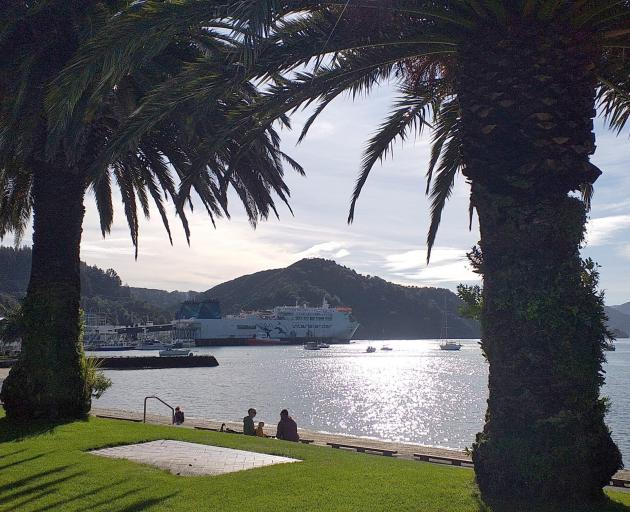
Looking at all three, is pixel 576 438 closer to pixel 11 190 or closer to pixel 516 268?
pixel 516 268

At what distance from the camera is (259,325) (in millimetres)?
127500

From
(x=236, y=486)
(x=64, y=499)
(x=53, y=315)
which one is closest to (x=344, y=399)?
(x=53, y=315)

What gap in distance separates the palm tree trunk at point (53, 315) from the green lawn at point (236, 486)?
2751 millimetres

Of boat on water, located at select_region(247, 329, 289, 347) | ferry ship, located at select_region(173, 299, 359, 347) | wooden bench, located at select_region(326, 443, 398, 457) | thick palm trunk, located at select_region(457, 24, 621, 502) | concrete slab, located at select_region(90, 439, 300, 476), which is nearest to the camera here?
thick palm trunk, located at select_region(457, 24, 621, 502)

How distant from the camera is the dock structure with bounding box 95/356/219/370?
7150 cm

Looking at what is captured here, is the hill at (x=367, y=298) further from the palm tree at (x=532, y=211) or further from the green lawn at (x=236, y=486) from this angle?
the palm tree at (x=532, y=211)

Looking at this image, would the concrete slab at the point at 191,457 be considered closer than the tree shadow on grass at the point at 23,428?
Yes

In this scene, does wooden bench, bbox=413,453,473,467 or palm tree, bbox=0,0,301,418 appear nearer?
palm tree, bbox=0,0,301,418

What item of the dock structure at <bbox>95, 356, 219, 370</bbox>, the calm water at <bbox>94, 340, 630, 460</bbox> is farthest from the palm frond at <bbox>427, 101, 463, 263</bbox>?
the dock structure at <bbox>95, 356, 219, 370</bbox>

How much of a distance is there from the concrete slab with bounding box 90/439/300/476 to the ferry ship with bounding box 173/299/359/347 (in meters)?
115

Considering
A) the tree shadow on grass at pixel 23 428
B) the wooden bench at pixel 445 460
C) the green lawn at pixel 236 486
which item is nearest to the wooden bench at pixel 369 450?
the wooden bench at pixel 445 460

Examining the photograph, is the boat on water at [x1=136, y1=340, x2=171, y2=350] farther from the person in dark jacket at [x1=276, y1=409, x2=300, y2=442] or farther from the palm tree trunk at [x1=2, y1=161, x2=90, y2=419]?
the person in dark jacket at [x1=276, y1=409, x2=300, y2=442]

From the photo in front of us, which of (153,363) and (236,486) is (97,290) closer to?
(153,363)

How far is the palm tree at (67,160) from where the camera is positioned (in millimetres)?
Result: 10430
